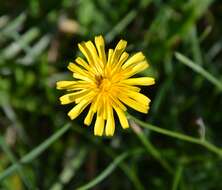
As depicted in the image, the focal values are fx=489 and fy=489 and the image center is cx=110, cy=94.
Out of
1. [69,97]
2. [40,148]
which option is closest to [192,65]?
[69,97]

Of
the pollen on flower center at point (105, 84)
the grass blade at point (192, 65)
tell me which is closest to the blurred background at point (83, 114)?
the grass blade at point (192, 65)

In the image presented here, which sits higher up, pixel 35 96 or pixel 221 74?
pixel 35 96

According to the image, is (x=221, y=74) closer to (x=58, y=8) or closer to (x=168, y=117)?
(x=168, y=117)

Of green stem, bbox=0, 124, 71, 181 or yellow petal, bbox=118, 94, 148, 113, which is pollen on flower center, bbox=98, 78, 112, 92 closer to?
yellow petal, bbox=118, 94, 148, 113

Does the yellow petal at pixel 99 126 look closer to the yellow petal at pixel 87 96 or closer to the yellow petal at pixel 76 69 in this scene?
the yellow petal at pixel 87 96

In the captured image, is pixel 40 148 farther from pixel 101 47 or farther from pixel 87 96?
pixel 101 47

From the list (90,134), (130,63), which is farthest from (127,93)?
(90,134)

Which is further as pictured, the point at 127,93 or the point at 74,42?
the point at 74,42
